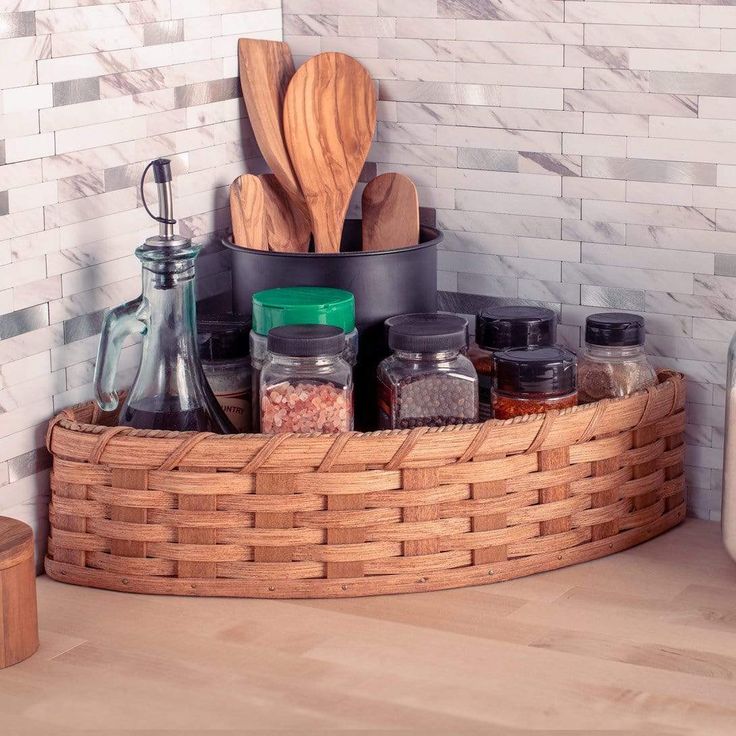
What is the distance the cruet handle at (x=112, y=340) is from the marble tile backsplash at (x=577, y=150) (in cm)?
34

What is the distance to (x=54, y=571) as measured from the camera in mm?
1055

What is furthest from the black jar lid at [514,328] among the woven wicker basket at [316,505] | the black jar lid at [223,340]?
the black jar lid at [223,340]

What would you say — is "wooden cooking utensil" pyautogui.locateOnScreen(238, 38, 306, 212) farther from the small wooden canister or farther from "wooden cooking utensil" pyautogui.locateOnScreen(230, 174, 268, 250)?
the small wooden canister

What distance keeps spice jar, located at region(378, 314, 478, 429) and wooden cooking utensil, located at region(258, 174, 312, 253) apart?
0.66 ft

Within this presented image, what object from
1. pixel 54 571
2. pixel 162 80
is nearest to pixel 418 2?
pixel 162 80

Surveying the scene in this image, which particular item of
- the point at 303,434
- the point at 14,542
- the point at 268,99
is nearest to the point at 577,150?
the point at 268,99

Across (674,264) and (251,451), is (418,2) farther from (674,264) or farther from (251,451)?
(251,451)

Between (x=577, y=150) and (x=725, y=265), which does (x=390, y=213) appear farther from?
(x=725, y=265)

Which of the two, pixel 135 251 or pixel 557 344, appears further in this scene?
pixel 557 344

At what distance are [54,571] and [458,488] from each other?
337 millimetres

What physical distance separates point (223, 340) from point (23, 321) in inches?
6.8

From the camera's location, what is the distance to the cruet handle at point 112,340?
40.4 inches

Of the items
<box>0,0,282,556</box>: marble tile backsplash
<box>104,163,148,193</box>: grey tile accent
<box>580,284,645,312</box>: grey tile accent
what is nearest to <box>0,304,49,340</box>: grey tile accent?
<box>0,0,282,556</box>: marble tile backsplash

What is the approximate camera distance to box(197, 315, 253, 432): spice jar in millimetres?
1111
